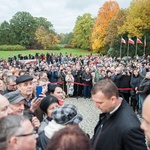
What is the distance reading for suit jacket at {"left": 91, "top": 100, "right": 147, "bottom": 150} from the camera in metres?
3.07

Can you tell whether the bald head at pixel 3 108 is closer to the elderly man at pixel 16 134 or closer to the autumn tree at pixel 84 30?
the elderly man at pixel 16 134

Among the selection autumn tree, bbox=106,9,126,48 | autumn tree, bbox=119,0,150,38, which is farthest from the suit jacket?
autumn tree, bbox=106,9,126,48

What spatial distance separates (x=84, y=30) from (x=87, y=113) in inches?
3168

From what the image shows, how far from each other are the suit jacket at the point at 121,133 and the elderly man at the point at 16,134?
3.49ft

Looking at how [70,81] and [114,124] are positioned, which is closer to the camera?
[114,124]

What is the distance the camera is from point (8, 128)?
251 centimetres

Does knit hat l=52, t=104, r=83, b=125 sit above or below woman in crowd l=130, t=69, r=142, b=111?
above

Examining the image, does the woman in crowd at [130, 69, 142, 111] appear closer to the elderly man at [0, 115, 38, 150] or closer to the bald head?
the bald head

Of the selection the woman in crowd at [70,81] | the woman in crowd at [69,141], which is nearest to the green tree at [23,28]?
the woman in crowd at [70,81]

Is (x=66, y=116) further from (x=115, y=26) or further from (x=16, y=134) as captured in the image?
(x=115, y=26)

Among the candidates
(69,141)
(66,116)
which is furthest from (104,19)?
(69,141)

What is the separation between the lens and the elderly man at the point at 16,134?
247 cm

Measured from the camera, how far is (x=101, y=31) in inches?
2494

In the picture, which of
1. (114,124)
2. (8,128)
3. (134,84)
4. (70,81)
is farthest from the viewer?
(70,81)
